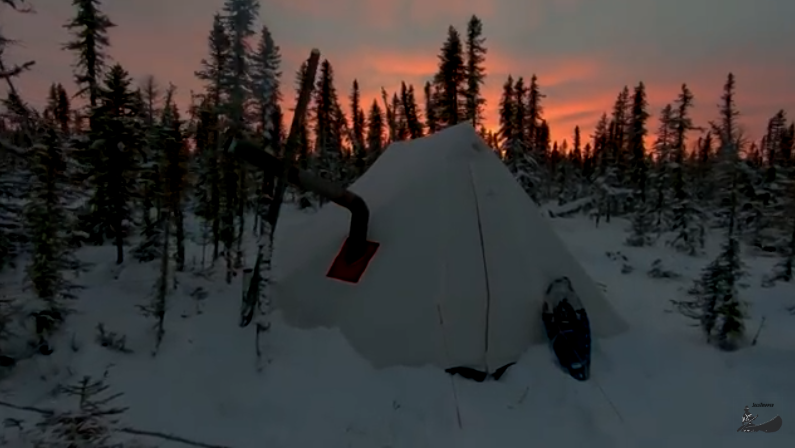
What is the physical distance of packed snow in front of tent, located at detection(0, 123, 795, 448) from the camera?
270 inches

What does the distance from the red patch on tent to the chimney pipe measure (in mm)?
98

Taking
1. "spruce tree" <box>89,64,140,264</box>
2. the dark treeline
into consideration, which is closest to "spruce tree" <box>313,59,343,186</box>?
the dark treeline

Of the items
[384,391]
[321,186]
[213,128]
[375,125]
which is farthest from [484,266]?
[375,125]

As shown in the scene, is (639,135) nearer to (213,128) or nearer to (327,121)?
(327,121)

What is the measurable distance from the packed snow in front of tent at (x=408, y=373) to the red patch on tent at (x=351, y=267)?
0.18 metres

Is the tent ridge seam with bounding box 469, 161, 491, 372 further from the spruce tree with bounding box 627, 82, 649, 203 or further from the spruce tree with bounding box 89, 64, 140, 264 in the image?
the spruce tree with bounding box 627, 82, 649, 203

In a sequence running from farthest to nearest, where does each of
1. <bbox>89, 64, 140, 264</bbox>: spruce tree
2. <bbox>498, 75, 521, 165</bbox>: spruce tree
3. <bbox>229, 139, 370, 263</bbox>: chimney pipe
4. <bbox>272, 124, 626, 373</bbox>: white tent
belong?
1. <bbox>498, 75, 521, 165</bbox>: spruce tree
2. <bbox>89, 64, 140, 264</bbox>: spruce tree
3. <bbox>229, 139, 370, 263</bbox>: chimney pipe
4. <bbox>272, 124, 626, 373</bbox>: white tent

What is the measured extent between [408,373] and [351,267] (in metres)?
2.69

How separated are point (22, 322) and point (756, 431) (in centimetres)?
1188

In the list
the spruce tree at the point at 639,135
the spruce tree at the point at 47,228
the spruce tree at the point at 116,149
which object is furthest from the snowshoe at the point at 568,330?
the spruce tree at the point at 639,135

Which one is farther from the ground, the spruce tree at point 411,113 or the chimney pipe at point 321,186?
the spruce tree at point 411,113

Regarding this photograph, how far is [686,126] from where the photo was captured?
4131cm

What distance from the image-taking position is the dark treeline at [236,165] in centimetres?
1038

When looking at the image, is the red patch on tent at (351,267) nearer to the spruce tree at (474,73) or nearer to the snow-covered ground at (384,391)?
the snow-covered ground at (384,391)
